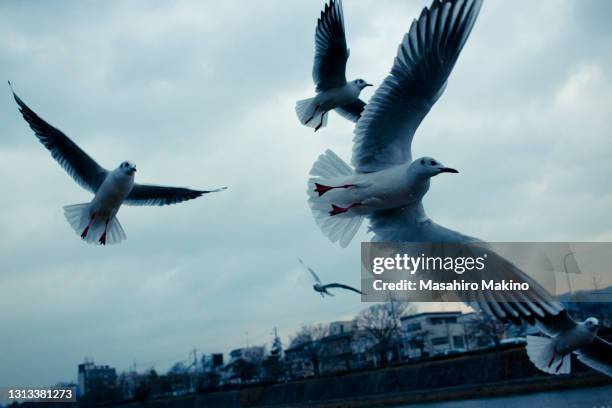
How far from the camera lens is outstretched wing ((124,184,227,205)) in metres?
9.03

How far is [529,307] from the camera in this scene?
4.56 metres

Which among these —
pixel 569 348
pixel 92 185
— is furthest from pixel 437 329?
pixel 92 185

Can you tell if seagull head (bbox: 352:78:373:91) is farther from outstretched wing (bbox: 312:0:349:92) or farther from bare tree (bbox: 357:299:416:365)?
bare tree (bbox: 357:299:416:365)

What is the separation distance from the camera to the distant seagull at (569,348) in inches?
313

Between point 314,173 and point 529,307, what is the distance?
278 centimetres

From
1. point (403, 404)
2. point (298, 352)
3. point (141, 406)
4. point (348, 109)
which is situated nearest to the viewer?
point (348, 109)

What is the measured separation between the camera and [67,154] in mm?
8562

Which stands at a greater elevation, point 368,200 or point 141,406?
point 368,200

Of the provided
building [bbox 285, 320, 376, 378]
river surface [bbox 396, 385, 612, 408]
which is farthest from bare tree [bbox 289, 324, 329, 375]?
river surface [bbox 396, 385, 612, 408]

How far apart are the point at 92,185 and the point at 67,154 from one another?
0.50m

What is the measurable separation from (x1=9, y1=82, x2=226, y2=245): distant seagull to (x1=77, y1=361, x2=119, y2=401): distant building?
5806 cm

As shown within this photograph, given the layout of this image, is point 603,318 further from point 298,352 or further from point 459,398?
point 298,352

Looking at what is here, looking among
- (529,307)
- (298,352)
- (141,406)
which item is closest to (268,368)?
(298,352)

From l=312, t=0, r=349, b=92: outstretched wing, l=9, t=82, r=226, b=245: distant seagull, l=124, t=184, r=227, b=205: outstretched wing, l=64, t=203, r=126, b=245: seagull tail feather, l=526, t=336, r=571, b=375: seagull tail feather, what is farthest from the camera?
l=124, t=184, r=227, b=205: outstretched wing
